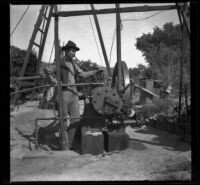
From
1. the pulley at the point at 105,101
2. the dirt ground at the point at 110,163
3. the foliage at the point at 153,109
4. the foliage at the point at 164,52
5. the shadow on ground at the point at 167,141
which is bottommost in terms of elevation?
the dirt ground at the point at 110,163

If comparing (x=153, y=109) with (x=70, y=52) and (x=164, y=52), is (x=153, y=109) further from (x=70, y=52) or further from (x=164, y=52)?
(x=164, y=52)

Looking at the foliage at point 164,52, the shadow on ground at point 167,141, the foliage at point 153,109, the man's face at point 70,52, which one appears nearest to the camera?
the shadow on ground at point 167,141

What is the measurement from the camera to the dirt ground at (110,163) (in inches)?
148

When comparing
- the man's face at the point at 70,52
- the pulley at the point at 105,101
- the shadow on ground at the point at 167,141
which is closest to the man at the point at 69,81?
the man's face at the point at 70,52

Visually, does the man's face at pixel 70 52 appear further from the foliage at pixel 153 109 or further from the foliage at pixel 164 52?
the foliage at pixel 164 52

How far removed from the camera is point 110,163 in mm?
4430

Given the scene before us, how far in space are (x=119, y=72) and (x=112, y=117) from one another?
1.05 m

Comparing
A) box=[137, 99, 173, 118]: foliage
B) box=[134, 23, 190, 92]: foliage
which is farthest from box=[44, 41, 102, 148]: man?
box=[134, 23, 190, 92]: foliage

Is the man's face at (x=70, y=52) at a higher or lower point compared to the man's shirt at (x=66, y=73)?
higher

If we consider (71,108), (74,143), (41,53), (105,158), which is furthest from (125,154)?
(41,53)

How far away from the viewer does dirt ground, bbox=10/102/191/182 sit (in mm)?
3765

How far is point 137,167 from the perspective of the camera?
4219 millimetres

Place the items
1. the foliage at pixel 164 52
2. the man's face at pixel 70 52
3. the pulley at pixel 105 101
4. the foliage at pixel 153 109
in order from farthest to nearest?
the foliage at pixel 164 52
the foliage at pixel 153 109
the man's face at pixel 70 52
the pulley at pixel 105 101
